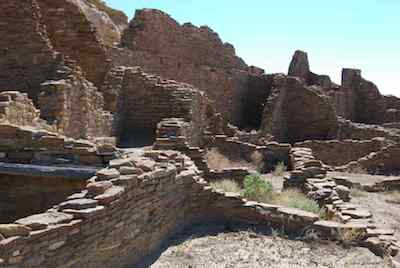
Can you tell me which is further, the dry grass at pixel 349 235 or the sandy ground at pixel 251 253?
the dry grass at pixel 349 235

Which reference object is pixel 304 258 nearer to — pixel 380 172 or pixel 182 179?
pixel 182 179

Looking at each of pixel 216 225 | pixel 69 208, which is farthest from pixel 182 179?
pixel 69 208

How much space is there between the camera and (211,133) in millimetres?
15586

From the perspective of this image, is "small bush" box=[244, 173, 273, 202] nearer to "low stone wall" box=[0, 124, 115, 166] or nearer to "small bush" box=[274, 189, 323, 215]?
"small bush" box=[274, 189, 323, 215]

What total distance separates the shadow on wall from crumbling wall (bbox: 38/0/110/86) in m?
1.52

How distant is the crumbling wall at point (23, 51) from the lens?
11.2 meters

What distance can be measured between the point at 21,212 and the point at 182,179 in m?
2.29

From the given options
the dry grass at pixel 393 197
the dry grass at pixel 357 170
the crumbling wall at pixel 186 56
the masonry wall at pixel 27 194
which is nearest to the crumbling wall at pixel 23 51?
the masonry wall at pixel 27 194

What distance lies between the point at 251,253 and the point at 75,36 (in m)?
8.58

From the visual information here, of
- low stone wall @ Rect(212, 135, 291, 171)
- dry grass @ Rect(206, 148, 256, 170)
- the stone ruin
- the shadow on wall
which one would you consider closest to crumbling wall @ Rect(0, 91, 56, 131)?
the stone ruin

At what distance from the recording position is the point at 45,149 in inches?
287

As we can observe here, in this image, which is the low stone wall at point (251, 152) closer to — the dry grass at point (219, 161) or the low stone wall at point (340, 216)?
the dry grass at point (219, 161)

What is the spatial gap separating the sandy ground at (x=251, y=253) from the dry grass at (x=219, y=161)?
17.2ft

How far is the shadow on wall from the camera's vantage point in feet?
40.1
